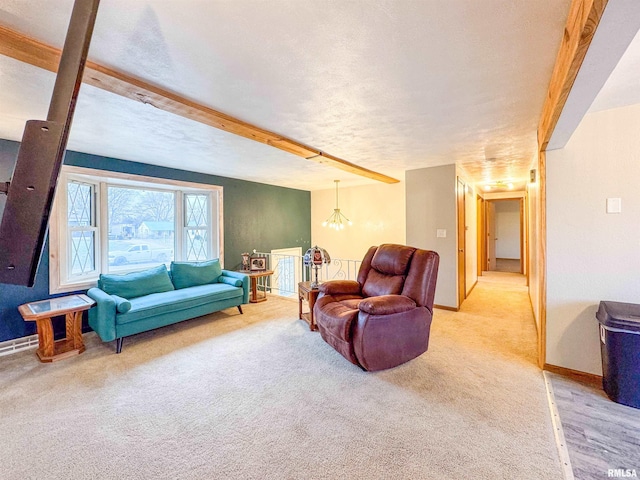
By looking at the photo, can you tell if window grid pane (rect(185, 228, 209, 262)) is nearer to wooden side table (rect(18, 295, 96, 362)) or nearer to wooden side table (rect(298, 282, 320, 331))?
wooden side table (rect(18, 295, 96, 362))

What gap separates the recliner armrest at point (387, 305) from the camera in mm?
2424

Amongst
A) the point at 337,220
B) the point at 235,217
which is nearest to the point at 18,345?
the point at 235,217

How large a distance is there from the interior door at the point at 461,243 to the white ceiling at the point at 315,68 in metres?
1.34

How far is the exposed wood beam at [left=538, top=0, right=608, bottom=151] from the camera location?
108 centimetres

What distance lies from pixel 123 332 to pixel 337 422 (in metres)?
2.34

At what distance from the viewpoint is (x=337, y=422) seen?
1.88m

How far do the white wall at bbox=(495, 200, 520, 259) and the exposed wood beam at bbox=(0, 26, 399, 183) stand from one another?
884 centimetres

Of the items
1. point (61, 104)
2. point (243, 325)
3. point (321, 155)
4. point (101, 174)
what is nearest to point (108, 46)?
point (61, 104)

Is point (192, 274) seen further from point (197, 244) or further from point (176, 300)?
point (197, 244)

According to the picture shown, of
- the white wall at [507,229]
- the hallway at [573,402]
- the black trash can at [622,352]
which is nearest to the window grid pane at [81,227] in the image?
the hallway at [573,402]

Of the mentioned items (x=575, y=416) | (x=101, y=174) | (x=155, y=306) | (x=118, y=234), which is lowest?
(x=575, y=416)

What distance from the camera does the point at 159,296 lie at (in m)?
3.45

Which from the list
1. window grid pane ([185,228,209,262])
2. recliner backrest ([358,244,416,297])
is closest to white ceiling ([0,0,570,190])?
recliner backrest ([358,244,416,297])

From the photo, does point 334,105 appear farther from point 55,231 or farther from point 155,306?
point 55,231
